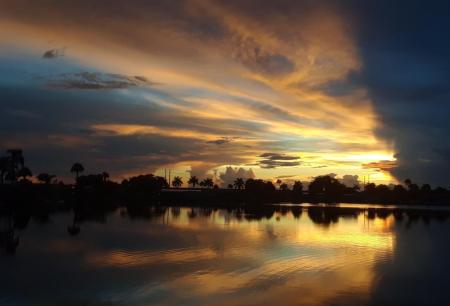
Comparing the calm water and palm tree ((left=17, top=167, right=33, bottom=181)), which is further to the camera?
palm tree ((left=17, top=167, right=33, bottom=181))

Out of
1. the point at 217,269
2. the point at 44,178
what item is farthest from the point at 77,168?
the point at 217,269

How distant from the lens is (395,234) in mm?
61625

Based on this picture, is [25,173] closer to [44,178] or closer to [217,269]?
[44,178]

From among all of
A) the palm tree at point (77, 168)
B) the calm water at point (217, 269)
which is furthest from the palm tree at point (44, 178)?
the calm water at point (217, 269)

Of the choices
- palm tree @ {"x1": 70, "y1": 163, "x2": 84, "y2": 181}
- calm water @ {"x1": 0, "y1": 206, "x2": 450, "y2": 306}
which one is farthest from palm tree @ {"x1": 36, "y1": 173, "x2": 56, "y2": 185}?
calm water @ {"x1": 0, "y1": 206, "x2": 450, "y2": 306}

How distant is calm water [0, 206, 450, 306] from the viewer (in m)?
24.6

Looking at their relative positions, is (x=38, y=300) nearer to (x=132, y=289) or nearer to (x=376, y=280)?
(x=132, y=289)

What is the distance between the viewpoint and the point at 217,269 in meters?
32.1

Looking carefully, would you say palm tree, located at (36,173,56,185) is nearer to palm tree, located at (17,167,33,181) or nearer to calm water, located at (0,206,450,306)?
palm tree, located at (17,167,33,181)

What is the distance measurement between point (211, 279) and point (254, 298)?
4966mm

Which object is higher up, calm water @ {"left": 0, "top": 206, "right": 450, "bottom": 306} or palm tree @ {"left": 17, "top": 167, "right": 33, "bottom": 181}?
palm tree @ {"left": 17, "top": 167, "right": 33, "bottom": 181}

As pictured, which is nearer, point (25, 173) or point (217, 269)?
point (217, 269)

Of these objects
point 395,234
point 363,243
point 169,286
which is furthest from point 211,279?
point 395,234

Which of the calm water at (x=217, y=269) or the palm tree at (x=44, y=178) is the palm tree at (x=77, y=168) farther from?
the calm water at (x=217, y=269)
